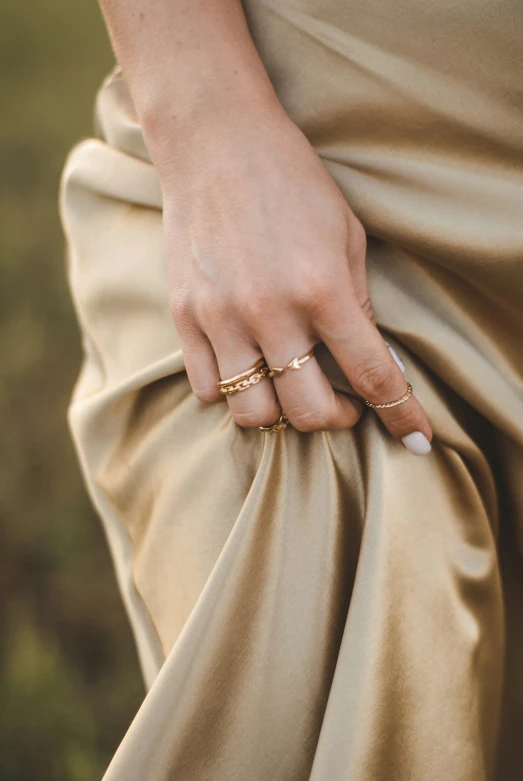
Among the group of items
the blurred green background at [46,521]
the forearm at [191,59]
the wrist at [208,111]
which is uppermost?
the forearm at [191,59]

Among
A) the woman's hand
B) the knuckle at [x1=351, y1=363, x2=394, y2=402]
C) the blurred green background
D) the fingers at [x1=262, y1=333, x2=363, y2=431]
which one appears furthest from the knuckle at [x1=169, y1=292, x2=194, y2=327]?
the blurred green background

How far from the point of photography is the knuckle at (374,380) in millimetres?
805

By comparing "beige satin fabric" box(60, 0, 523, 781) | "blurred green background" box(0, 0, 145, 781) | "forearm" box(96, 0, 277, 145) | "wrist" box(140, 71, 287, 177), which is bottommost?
"blurred green background" box(0, 0, 145, 781)

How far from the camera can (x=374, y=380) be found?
810 mm

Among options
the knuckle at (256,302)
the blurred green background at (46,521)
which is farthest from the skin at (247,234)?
the blurred green background at (46,521)

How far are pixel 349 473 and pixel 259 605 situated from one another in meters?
0.19

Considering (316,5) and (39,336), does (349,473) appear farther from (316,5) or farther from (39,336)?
(39,336)

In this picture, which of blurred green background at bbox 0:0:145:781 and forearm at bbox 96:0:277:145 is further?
blurred green background at bbox 0:0:145:781

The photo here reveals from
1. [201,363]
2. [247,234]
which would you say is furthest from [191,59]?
[201,363]

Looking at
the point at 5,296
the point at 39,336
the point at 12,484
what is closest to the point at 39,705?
the point at 12,484

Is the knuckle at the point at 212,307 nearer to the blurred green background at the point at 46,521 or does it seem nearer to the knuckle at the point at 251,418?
the knuckle at the point at 251,418

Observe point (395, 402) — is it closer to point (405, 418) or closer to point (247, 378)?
point (405, 418)

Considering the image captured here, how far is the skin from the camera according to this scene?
0.79 metres

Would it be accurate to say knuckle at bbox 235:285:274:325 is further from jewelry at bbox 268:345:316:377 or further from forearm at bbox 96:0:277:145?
forearm at bbox 96:0:277:145
